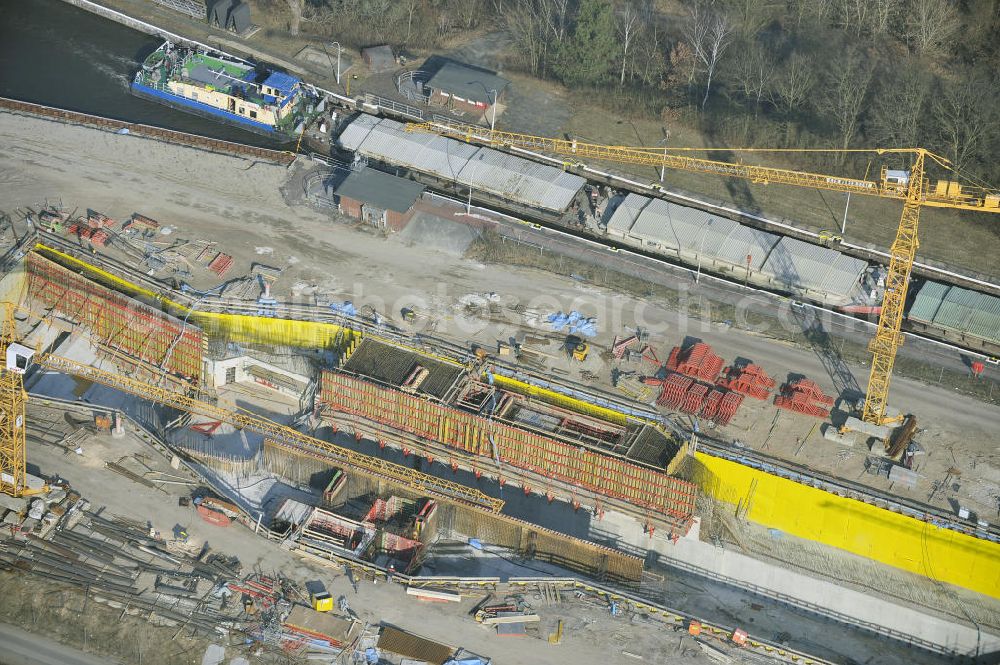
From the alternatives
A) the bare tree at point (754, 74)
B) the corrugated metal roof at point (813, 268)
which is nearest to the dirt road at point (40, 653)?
the corrugated metal roof at point (813, 268)

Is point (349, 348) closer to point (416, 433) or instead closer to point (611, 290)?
point (416, 433)

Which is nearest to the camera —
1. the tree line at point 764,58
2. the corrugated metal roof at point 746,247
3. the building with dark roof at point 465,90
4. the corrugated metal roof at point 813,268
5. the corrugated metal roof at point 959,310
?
the corrugated metal roof at point 959,310

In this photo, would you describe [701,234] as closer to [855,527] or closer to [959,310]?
[959,310]

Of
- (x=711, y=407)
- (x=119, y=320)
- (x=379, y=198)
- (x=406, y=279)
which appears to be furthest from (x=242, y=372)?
(x=711, y=407)

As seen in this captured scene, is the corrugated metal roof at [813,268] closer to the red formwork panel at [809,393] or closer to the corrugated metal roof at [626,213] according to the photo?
the red formwork panel at [809,393]

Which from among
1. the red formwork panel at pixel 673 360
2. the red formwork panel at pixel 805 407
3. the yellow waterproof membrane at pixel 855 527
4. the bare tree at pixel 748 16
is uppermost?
the bare tree at pixel 748 16

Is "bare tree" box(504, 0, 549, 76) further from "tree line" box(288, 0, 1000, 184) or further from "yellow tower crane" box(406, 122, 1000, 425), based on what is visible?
"yellow tower crane" box(406, 122, 1000, 425)

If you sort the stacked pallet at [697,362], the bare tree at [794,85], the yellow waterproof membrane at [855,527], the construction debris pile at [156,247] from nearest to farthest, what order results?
the yellow waterproof membrane at [855,527], the stacked pallet at [697,362], the construction debris pile at [156,247], the bare tree at [794,85]
